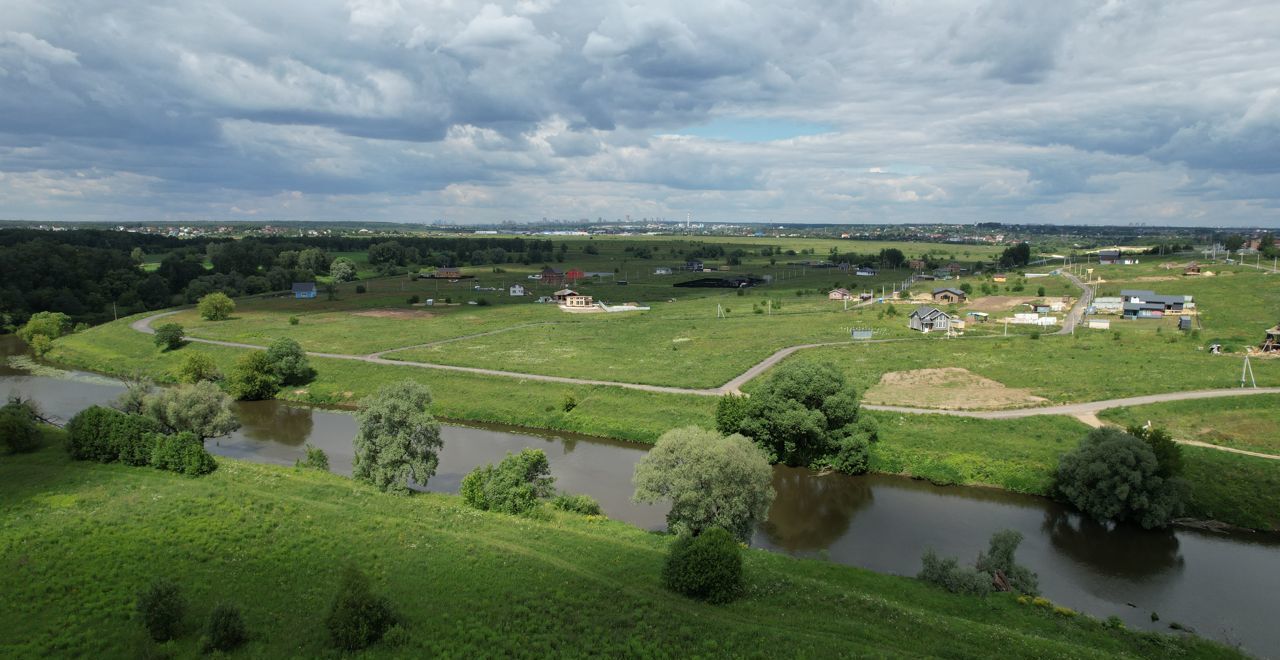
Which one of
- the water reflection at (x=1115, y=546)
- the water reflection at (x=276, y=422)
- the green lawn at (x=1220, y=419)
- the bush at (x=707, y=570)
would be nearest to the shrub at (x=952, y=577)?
the water reflection at (x=1115, y=546)

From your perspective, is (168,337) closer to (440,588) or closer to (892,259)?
(440,588)

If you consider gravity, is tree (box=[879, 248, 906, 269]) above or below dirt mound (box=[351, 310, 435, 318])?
above

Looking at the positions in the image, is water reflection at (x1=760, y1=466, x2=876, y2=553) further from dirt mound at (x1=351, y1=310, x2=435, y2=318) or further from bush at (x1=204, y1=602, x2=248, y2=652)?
dirt mound at (x1=351, y1=310, x2=435, y2=318)

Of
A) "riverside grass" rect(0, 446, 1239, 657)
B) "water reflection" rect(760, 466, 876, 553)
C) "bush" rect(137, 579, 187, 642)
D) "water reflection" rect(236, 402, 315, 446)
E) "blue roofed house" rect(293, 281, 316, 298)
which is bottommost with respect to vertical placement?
"water reflection" rect(236, 402, 315, 446)

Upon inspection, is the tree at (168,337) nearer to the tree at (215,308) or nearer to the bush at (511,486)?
the tree at (215,308)

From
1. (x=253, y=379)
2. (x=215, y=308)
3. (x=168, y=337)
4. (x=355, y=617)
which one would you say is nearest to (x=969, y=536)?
(x=355, y=617)

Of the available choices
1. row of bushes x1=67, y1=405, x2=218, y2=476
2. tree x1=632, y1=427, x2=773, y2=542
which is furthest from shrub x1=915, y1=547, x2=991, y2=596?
row of bushes x1=67, y1=405, x2=218, y2=476
